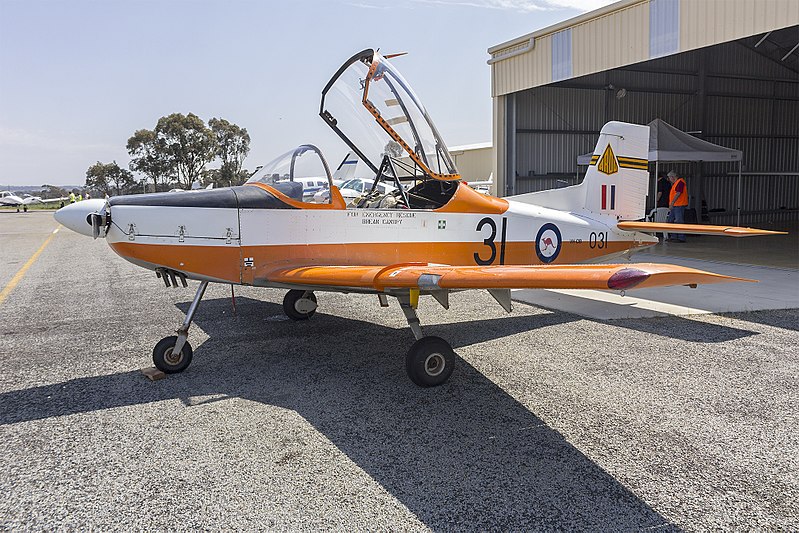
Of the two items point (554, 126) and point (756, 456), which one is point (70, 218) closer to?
point (756, 456)

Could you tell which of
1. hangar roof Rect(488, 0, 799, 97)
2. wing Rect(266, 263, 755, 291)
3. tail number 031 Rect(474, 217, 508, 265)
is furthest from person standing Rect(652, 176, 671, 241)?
wing Rect(266, 263, 755, 291)

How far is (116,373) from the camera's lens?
502 cm

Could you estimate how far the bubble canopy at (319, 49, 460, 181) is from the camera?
574 centimetres

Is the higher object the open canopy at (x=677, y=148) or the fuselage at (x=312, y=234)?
the open canopy at (x=677, y=148)

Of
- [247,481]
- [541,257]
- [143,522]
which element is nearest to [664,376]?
[541,257]

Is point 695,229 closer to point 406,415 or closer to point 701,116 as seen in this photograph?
point 406,415

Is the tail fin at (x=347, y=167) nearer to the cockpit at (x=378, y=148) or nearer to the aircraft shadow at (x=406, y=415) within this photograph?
the cockpit at (x=378, y=148)

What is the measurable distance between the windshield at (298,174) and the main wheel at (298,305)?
6.07 ft

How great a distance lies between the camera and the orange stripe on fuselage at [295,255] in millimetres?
4871

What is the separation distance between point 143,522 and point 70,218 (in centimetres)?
297

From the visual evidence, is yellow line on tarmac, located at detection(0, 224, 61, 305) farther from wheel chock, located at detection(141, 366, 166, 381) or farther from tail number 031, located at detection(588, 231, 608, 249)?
tail number 031, located at detection(588, 231, 608, 249)

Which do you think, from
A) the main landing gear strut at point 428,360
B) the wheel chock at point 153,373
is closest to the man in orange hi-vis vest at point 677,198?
the main landing gear strut at point 428,360

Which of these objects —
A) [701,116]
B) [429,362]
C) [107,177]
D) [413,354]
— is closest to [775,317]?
[429,362]

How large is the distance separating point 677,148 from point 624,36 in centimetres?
409
